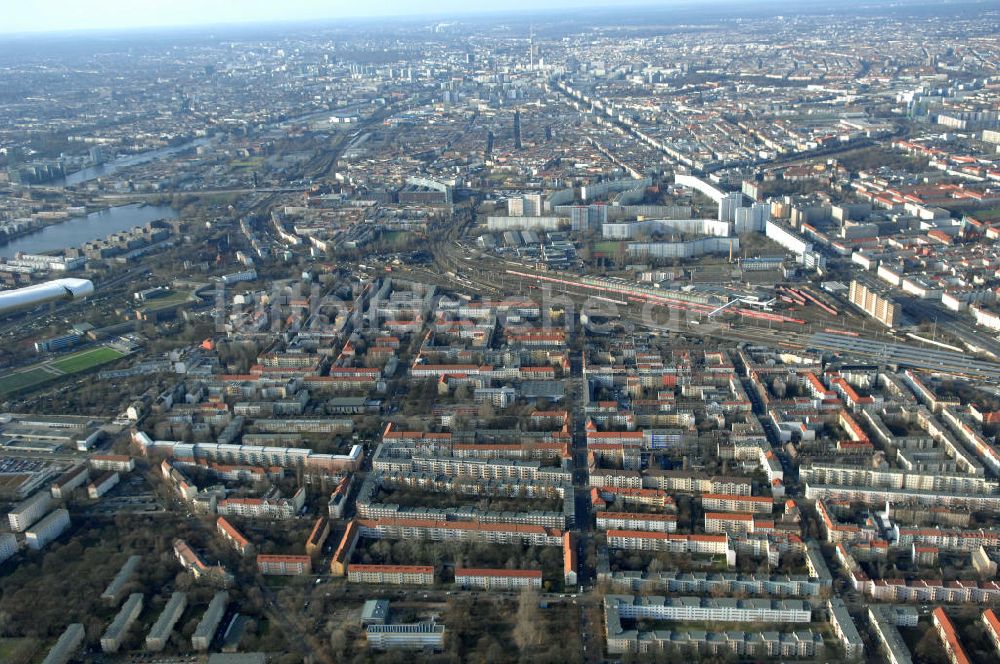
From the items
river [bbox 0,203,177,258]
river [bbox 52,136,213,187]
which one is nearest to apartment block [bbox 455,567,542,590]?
river [bbox 0,203,177,258]

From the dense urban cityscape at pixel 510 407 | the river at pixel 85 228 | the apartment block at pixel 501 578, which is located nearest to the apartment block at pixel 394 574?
the dense urban cityscape at pixel 510 407

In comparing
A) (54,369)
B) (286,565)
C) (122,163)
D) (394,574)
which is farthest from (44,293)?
(122,163)

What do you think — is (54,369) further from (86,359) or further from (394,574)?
(394,574)

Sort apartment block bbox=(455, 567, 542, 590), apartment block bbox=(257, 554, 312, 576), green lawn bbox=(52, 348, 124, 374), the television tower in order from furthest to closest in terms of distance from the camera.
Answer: the television tower
green lawn bbox=(52, 348, 124, 374)
apartment block bbox=(257, 554, 312, 576)
apartment block bbox=(455, 567, 542, 590)

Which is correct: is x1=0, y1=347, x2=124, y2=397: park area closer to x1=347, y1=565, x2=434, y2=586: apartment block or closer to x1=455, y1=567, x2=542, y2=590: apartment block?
x1=347, y1=565, x2=434, y2=586: apartment block

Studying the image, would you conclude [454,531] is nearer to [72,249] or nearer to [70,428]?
[70,428]

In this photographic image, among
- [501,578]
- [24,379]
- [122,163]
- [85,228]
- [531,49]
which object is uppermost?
[531,49]
